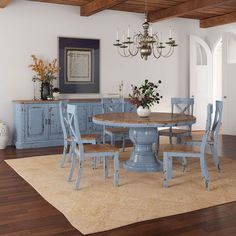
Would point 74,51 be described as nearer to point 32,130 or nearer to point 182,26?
point 32,130

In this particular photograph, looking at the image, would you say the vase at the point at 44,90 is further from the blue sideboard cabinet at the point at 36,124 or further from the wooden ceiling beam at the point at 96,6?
the wooden ceiling beam at the point at 96,6

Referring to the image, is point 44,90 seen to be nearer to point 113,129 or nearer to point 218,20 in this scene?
point 113,129

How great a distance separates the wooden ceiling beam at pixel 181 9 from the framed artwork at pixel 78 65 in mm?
1364

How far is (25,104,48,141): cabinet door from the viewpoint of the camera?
632 centimetres

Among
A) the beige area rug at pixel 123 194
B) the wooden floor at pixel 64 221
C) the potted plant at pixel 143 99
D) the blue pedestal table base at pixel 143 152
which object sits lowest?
the wooden floor at pixel 64 221

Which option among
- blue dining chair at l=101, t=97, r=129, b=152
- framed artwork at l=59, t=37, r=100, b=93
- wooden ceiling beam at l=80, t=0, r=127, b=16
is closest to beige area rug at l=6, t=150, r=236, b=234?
blue dining chair at l=101, t=97, r=129, b=152

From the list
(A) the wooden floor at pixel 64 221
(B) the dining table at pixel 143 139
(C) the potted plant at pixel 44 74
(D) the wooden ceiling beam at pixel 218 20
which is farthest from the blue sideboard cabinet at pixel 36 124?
(D) the wooden ceiling beam at pixel 218 20

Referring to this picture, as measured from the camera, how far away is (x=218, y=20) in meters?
8.13

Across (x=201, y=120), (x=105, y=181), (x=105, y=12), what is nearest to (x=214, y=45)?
(x=201, y=120)

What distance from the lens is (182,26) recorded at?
8.43 meters

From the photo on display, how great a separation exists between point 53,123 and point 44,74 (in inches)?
37.6

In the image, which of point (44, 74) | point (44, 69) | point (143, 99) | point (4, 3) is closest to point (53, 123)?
point (44, 74)

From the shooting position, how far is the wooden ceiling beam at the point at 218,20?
7777 mm

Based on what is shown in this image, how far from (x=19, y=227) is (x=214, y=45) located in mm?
7111
